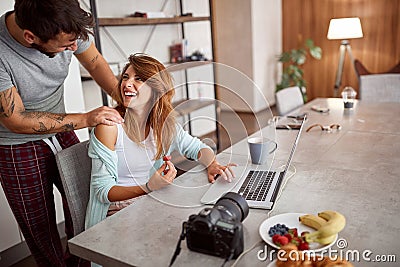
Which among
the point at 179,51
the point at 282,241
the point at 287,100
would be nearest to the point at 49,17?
the point at 282,241

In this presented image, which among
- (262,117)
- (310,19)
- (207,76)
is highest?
(310,19)

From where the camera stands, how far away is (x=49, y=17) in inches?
49.6

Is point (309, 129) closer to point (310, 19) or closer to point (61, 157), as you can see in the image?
point (61, 157)

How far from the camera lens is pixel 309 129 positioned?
213cm

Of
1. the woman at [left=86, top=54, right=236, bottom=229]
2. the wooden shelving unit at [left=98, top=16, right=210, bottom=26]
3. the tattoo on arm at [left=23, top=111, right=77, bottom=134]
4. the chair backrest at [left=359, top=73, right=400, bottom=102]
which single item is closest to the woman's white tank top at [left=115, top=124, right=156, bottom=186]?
the woman at [left=86, top=54, right=236, bottom=229]

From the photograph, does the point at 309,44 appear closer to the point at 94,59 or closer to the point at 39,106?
the point at 94,59

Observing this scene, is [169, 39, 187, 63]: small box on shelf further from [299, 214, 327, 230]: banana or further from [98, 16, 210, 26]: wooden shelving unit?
[299, 214, 327, 230]: banana

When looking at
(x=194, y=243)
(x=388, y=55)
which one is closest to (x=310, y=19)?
(x=388, y=55)

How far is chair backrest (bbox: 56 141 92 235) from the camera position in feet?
4.83

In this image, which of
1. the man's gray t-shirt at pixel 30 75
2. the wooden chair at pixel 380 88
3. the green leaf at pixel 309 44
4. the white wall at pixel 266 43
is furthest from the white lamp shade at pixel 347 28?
the man's gray t-shirt at pixel 30 75

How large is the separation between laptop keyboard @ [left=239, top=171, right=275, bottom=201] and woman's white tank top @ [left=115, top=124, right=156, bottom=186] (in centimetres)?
36

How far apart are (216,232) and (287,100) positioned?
209 cm

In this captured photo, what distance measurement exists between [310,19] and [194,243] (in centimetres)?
532

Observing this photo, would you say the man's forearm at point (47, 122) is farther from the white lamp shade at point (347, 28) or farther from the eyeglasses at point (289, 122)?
the white lamp shade at point (347, 28)
